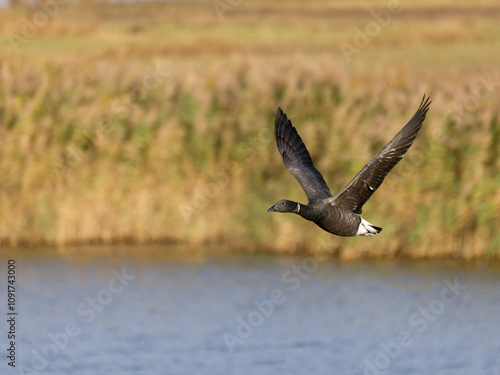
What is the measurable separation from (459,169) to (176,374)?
6.29 m

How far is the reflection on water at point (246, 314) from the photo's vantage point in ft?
42.0

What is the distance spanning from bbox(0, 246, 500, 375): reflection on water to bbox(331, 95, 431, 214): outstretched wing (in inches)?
126

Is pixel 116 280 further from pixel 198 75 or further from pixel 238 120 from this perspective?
pixel 198 75

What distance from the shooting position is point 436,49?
4425 centimetres

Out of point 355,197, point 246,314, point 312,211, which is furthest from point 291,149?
point 246,314

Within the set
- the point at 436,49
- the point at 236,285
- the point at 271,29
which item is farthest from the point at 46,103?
the point at 271,29

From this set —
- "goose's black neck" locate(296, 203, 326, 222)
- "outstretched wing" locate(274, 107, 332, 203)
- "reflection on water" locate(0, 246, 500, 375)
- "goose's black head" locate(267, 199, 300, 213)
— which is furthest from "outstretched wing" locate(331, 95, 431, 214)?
"reflection on water" locate(0, 246, 500, 375)

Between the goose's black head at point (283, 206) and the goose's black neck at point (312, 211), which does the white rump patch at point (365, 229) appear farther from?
the goose's black head at point (283, 206)

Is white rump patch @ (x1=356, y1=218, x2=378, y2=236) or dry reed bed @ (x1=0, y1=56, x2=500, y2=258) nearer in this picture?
white rump patch @ (x1=356, y1=218, x2=378, y2=236)

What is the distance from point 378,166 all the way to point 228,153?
25.8 feet

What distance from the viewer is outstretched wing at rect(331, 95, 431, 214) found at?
942cm

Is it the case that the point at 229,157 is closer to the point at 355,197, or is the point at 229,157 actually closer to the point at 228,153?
the point at 228,153

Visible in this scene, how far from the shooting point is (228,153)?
683 inches

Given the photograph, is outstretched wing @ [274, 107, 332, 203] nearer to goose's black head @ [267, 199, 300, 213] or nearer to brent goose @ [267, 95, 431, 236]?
brent goose @ [267, 95, 431, 236]
